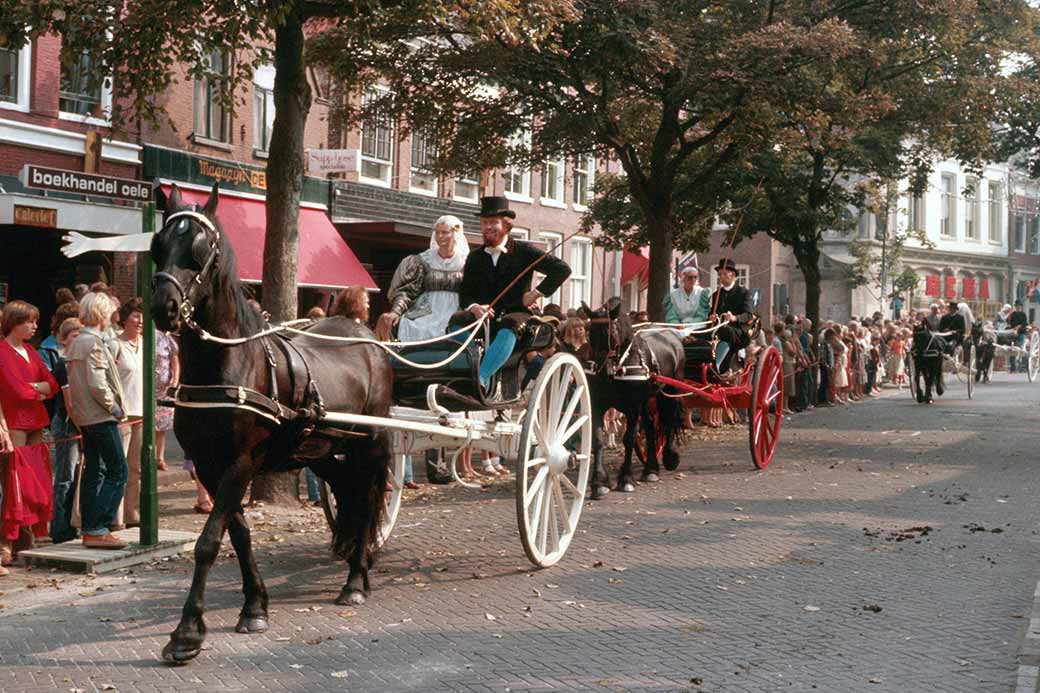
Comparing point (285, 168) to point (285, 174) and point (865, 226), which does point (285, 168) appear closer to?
point (285, 174)

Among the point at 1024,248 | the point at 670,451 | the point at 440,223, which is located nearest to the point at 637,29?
the point at 670,451

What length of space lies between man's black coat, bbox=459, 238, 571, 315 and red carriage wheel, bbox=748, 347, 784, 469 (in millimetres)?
5233

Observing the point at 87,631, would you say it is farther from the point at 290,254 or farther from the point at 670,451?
the point at 670,451

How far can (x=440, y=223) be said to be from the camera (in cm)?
891

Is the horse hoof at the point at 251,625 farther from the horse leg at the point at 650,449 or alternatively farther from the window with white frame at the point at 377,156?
the window with white frame at the point at 377,156

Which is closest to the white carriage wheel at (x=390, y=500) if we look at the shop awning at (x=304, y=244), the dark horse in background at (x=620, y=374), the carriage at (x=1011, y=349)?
the dark horse in background at (x=620, y=374)

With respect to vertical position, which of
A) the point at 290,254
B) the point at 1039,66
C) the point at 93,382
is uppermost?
the point at 1039,66

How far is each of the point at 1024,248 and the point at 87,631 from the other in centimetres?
6451

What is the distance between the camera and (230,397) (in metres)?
6.47

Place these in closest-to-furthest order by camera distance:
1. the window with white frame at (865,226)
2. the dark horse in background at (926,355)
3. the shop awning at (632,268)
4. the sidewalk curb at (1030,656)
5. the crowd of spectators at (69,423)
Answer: the sidewalk curb at (1030,656), the crowd of spectators at (69,423), the dark horse in background at (926,355), the shop awning at (632,268), the window with white frame at (865,226)

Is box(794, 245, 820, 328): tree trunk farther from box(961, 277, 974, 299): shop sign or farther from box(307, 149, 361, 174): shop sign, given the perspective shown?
box(961, 277, 974, 299): shop sign

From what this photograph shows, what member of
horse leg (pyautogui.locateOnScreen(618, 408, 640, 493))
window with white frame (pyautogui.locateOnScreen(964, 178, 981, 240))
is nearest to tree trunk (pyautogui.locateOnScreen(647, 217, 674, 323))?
horse leg (pyautogui.locateOnScreen(618, 408, 640, 493))

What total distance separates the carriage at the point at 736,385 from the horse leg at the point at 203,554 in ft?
23.1

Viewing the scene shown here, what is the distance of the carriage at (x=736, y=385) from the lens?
13703 millimetres
